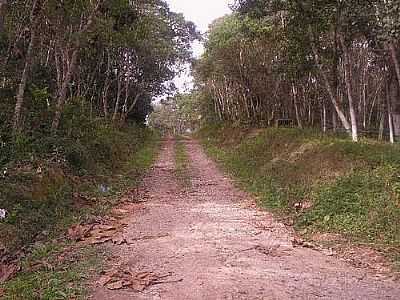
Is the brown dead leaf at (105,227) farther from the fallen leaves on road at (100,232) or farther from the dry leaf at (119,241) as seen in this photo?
the dry leaf at (119,241)

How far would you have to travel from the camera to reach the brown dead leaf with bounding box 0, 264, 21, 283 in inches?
276

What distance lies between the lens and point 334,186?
440 inches

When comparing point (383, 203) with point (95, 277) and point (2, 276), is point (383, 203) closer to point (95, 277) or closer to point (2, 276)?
point (95, 277)

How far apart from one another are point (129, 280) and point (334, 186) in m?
6.06

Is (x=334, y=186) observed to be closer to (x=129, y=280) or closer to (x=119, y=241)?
(x=119, y=241)

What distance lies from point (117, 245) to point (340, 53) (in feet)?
36.3

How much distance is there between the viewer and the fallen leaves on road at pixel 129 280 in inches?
251

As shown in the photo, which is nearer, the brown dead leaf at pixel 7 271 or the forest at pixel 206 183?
the forest at pixel 206 183

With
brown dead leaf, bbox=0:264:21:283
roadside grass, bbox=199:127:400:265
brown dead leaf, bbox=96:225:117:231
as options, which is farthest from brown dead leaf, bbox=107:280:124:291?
roadside grass, bbox=199:127:400:265

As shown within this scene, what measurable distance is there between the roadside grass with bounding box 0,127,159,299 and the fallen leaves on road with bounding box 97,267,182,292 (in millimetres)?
277

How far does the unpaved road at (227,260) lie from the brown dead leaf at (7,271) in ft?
4.66

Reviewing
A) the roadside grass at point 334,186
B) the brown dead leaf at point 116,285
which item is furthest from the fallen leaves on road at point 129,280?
the roadside grass at point 334,186

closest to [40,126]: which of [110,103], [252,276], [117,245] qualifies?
[117,245]

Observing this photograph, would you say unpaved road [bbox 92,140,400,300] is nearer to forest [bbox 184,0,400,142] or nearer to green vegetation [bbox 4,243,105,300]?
green vegetation [bbox 4,243,105,300]
